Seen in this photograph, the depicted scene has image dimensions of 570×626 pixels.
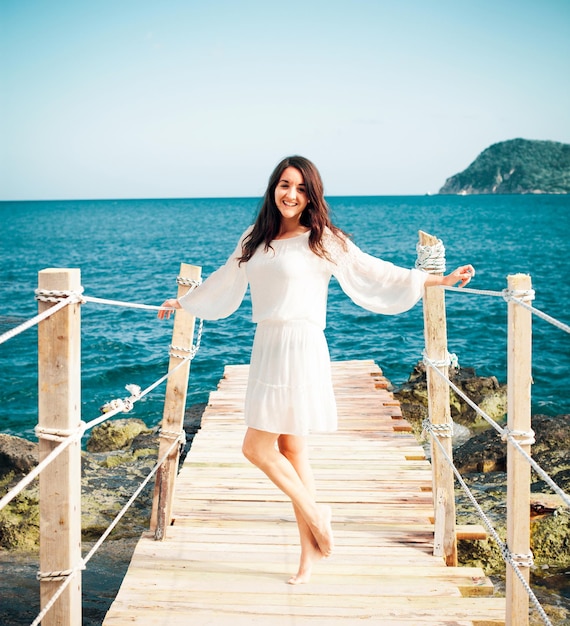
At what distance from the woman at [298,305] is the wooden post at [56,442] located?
3.45ft

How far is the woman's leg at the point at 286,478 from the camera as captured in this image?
122 inches

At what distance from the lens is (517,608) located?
2553 millimetres

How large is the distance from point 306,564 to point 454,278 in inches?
59.3

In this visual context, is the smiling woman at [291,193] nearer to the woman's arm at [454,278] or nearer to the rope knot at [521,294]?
the woman's arm at [454,278]

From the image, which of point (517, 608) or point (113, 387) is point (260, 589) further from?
point (113, 387)

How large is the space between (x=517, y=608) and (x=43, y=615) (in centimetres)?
171

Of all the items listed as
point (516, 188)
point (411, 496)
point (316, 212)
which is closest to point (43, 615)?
point (316, 212)

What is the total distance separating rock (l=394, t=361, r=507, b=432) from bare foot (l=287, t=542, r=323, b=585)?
18.8ft

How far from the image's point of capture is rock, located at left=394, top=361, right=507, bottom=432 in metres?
9.24

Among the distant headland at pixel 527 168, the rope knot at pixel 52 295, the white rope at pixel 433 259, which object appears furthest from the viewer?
the distant headland at pixel 527 168

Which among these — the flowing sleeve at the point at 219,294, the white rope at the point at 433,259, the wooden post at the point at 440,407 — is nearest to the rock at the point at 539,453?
Answer: the wooden post at the point at 440,407

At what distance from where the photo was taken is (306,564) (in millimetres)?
3150

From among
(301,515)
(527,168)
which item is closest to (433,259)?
(301,515)

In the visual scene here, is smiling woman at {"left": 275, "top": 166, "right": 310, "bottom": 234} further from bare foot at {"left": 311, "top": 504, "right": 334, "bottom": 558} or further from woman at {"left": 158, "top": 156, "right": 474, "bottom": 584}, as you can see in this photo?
bare foot at {"left": 311, "top": 504, "right": 334, "bottom": 558}
